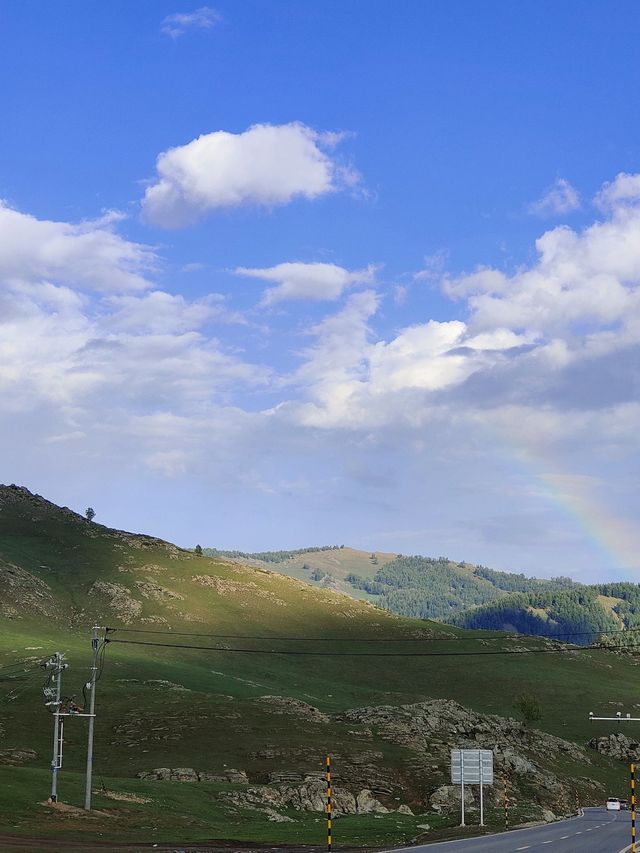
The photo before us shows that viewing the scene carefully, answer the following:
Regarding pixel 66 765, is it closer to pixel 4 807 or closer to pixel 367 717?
pixel 4 807

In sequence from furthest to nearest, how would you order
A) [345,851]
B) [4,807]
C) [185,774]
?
[185,774] < [4,807] < [345,851]

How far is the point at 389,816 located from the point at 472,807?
12.2m

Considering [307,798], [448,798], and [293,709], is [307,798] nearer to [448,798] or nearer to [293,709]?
[448,798]

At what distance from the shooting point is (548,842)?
61438 mm

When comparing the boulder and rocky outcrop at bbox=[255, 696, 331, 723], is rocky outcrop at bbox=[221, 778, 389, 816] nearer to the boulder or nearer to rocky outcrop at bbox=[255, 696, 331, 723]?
the boulder

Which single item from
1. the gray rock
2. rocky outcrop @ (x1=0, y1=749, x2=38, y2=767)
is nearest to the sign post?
the gray rock

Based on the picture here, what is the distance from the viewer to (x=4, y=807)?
8456 centimetres

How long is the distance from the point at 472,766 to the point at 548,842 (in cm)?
3032

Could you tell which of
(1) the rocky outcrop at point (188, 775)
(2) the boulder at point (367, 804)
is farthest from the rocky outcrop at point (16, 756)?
(2) the boulder at point (367, 804)

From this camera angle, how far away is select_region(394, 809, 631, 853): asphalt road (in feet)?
Result: 180

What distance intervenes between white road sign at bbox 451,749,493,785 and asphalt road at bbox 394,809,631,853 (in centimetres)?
784

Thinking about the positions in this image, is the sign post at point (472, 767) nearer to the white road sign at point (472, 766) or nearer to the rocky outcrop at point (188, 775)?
the white road sign at point (472, 766)

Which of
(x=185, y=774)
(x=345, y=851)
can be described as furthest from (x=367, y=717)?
(x=345, y=851)

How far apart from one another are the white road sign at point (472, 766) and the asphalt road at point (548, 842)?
25.7ft
